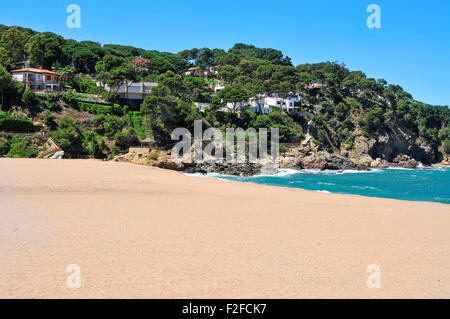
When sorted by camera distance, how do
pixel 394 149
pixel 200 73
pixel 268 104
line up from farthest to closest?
pixel 200 73, pixel 394 149, pixel 268 104

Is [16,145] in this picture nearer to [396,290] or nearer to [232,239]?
[232,239]

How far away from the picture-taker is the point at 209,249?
7.82 m

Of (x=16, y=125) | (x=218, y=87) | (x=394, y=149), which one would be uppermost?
(x=218, y=87)

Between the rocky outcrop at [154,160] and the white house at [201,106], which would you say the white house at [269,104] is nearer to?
the white house at [201,106]

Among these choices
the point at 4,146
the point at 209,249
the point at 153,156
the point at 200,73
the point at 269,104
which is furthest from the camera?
the point at 200,73

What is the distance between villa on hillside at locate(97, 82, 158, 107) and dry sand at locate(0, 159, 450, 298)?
39.3 meters

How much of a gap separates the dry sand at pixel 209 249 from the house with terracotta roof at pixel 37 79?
3724cm

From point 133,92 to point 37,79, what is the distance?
13167 mm

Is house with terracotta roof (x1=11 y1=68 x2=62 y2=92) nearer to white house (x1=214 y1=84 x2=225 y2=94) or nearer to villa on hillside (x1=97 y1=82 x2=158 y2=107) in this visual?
villa on hillside (x1=97 y1=82 x2=158 y2=107)

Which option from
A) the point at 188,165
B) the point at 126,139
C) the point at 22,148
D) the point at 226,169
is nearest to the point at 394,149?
the point at 226,169

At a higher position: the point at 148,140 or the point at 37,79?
the point at 37,79

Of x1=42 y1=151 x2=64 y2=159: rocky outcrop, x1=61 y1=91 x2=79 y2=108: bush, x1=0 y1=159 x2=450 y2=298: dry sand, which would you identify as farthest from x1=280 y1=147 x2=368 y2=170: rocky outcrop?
x1=0 y1=159 x2=450 y2=298: dry sand

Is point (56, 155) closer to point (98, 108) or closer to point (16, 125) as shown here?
point (16, 125)

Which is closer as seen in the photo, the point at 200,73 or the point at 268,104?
the point at 268,104
